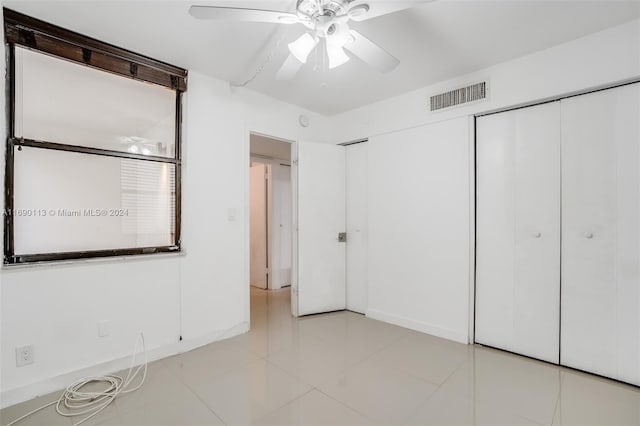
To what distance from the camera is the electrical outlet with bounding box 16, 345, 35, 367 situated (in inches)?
73.5

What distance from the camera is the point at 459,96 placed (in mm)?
2744

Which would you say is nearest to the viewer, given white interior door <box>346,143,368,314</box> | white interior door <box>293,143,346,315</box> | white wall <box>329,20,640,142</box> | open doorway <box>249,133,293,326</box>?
white wall <box>329,20,640,142</box>

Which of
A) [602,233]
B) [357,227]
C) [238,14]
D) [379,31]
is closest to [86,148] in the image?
[238,14]

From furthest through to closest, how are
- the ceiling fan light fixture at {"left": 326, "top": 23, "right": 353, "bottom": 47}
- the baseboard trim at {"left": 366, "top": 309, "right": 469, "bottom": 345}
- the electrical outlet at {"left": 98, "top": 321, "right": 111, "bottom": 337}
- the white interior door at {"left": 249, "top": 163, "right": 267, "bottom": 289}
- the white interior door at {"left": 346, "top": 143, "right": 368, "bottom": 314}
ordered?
the white interior door at {"left": 249, "top": 163, "right": 267, "bottom": 289} → the white interior door at {"left": 346, "top": 143, "right": 368, "bottom": 314} → the baseboard trim at {"left": 366, "top": 309, "right": 469, "bottom": 345} → the electrical outlet at {"left": 98, "top": 321, "right": 111, "bottom": 337} → the ceiling fan light fixture at {"left": 326, "top": 23, "right": 353, "bottom": 47}

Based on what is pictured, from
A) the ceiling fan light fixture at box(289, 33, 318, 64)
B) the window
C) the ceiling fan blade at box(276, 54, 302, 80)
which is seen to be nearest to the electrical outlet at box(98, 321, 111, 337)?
the window

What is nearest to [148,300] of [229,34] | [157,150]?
[157,150]

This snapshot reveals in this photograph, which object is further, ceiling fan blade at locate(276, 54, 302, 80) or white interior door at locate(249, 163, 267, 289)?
white interior door at locate(249, 163, 267, 289)

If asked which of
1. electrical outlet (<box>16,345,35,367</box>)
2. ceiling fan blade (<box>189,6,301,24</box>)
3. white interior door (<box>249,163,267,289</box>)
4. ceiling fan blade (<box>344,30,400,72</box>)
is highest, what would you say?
ceiling fan blade (<box>189,6,301,24</box>)

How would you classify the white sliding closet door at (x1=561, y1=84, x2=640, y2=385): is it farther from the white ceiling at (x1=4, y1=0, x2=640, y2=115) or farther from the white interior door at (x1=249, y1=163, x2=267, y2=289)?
the white interior door at (x1=249, y1=163, x2=267, y2=289)

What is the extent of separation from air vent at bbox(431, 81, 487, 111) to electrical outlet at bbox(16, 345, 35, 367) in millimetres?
3700

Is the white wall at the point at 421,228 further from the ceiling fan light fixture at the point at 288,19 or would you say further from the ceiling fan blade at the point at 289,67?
the ceiling fan light fixture at the point at 288,19

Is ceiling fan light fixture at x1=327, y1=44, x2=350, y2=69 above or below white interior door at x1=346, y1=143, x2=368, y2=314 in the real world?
above

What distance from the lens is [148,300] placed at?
2395 mm

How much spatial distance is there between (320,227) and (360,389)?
1.89 meters
